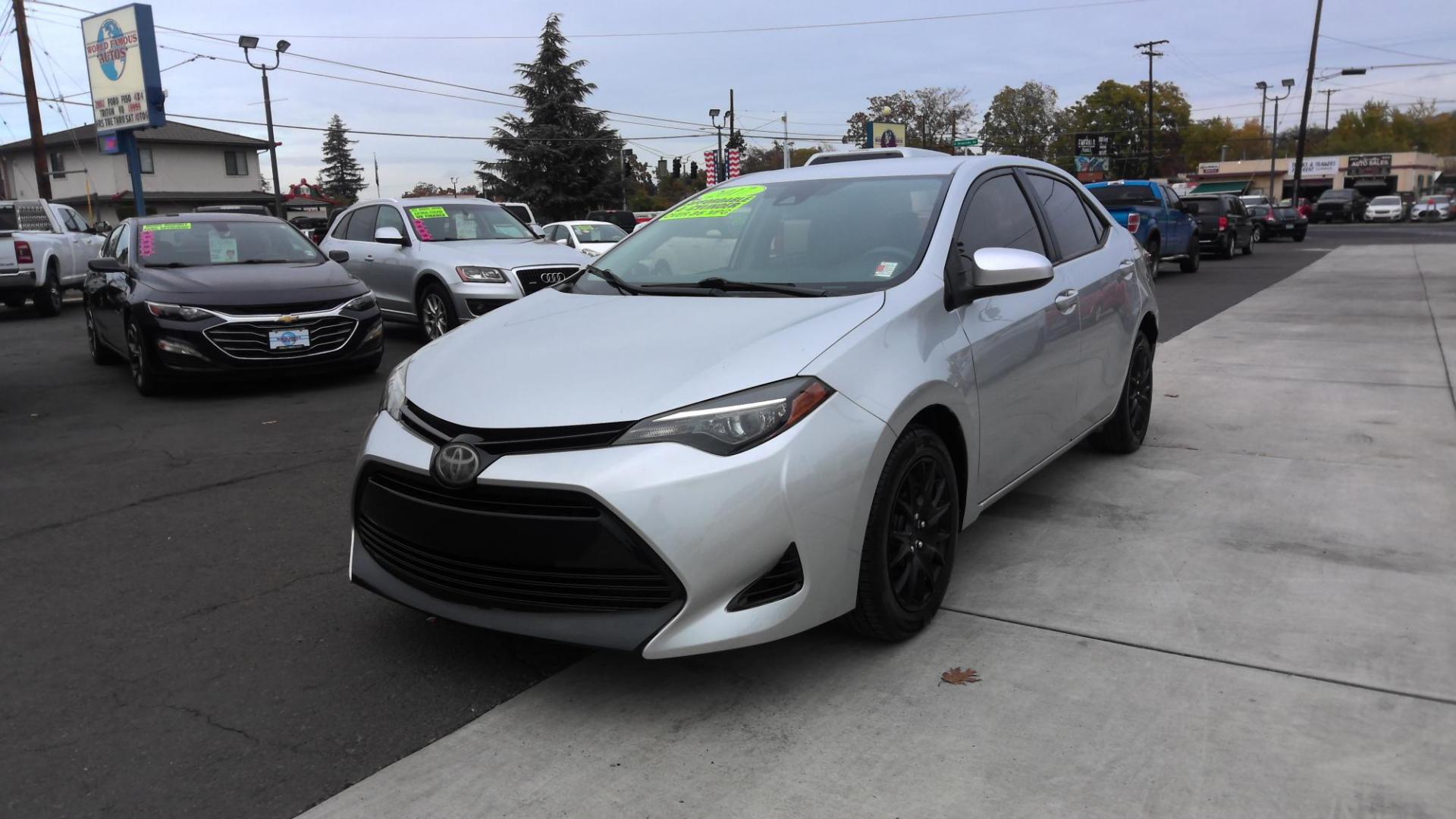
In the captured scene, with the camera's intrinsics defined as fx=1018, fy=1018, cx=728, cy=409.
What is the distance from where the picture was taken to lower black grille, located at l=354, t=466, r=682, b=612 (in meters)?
2.76

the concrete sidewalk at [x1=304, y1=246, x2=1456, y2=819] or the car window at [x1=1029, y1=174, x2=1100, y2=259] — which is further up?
the car window at [x1=1029, y1=174, x2=1100, y2=259]

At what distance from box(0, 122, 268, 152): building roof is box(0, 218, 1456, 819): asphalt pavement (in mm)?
54035

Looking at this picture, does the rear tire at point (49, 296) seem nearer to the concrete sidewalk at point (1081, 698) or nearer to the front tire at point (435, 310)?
the front tire at point (435, 310)

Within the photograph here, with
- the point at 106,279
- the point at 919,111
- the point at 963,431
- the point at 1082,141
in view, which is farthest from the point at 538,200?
the point at 963,431

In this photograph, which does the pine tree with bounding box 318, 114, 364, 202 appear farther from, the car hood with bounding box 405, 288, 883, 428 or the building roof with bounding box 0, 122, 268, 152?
the car hood with bounding box 405, 288, 883, 428

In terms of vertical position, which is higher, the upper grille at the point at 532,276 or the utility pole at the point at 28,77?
the utility pole at the point at 28,77

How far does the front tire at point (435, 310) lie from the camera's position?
33.6ft

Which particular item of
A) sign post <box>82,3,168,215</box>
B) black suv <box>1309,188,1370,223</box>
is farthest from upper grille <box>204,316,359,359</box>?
black suv <box>1309,188,1370,223</box>

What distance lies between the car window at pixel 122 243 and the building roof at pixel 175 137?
49967 mm

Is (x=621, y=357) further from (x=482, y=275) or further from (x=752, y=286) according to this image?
(x=482, y=275)

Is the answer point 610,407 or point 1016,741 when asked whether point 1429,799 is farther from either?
point 610,407

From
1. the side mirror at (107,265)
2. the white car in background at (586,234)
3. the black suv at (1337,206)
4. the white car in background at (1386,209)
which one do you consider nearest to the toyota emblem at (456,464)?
the side mirror at (107,265)

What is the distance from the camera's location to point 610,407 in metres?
2.88

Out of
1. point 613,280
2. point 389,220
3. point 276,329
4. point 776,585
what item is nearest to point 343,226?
point 389,220
